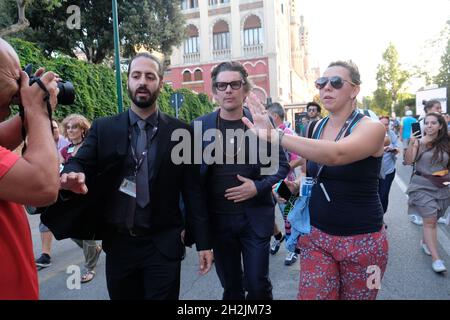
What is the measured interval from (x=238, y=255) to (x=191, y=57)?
39.2 metres

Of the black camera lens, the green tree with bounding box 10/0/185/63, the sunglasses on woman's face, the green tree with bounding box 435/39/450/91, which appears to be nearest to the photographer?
the black camera lens

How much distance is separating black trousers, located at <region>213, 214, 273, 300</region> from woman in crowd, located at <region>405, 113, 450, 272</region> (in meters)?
2.58

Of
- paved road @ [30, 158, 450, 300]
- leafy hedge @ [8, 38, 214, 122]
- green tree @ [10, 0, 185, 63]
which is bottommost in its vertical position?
paved road @ [30, 158, 450, 300]

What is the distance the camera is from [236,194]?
105 inches

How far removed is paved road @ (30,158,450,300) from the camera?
12.2 feet

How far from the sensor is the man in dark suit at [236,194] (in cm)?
272

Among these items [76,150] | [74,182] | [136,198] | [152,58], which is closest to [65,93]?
[74,182]

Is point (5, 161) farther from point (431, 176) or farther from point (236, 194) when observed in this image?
point (431, 176)

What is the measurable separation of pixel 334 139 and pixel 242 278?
130 centimetres

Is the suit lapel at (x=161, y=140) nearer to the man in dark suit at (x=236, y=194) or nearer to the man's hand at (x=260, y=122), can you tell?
the man in dark suit at (x=236, y=194)

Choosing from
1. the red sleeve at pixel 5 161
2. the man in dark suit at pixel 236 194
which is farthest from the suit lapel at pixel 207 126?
the red sleeve at pixel 5 161

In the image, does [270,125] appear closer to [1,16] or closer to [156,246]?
[156,246]

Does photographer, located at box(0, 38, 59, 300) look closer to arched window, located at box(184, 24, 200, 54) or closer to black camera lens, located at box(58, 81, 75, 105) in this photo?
black camera lens, located at box(58, 81, 75, 105)
